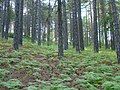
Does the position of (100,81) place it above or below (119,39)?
below

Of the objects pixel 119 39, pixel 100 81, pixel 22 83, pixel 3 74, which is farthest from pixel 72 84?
pixel 119 39

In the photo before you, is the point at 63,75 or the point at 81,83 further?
the point at 63,75

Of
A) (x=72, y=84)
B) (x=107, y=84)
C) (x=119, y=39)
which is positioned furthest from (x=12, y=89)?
(x=119, y=39)

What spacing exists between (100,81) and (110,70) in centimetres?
277

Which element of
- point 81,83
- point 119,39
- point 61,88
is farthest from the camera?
point 119,39

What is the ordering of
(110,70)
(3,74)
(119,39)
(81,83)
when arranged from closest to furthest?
(81,83) → (3,74) → (110,70) → (119,39)

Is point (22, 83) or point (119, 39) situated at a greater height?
point (119, 39)

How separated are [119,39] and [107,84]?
311 inches

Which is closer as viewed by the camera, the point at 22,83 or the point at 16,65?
the point at 22,83

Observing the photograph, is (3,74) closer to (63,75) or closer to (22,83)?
(22,83)

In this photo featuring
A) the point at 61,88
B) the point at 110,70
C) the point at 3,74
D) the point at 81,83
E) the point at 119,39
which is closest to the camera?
the point at 61,88

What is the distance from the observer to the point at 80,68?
47.2 ft

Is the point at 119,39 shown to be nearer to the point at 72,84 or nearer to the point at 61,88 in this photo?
the point at 72,84

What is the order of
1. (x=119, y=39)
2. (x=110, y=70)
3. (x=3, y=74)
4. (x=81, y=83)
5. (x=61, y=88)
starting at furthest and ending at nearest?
(x=119, y=39)
(x=110, y=70)
(x=3, y=74)
(x=81, y=83)
(x=61, y=88)
